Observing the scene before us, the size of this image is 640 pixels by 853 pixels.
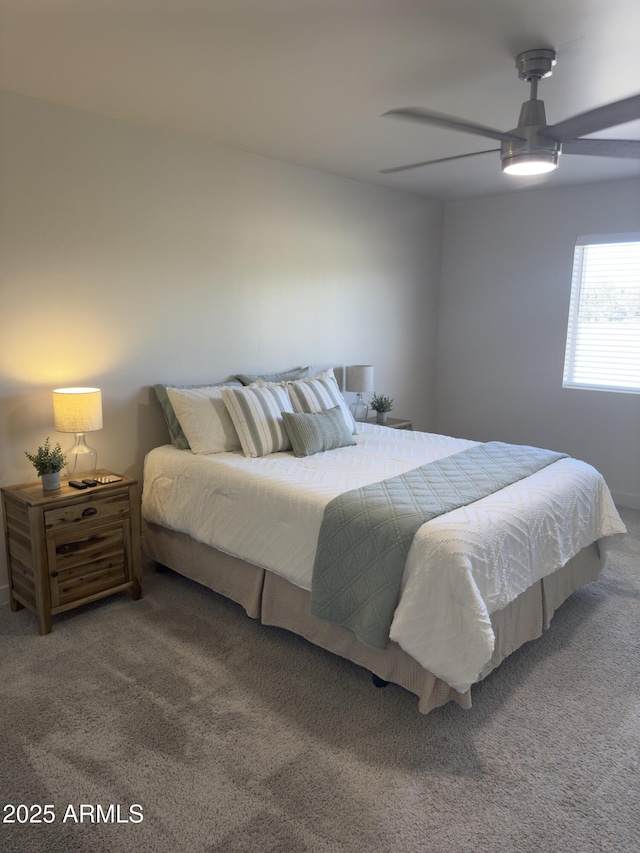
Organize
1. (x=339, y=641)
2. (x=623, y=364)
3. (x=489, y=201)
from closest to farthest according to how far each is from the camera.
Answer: (x=339, y=641)
(x=623, y=364)
(x=489, y=201)

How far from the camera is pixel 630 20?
2049mm

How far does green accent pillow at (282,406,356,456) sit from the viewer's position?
132 inches

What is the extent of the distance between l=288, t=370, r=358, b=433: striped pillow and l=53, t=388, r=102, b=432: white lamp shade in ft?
4.06

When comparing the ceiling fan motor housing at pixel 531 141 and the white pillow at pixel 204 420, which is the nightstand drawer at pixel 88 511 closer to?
the white pillow at pixel 204 420

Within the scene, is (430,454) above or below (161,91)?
below

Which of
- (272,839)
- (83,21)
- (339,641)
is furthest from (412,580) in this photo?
(83,21)

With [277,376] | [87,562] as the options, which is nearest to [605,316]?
[277,376]

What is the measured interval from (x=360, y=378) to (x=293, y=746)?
3.02 metres

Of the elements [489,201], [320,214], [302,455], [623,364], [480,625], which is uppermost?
[489,201]

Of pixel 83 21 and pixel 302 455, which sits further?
pixel 302 455

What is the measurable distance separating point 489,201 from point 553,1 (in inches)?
136

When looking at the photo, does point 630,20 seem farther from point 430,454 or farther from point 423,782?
point 423,782

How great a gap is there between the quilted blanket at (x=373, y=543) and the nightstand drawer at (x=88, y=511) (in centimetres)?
117

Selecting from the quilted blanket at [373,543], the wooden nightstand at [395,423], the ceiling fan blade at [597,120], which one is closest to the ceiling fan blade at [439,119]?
the ceiling fan blade at [597,120]
